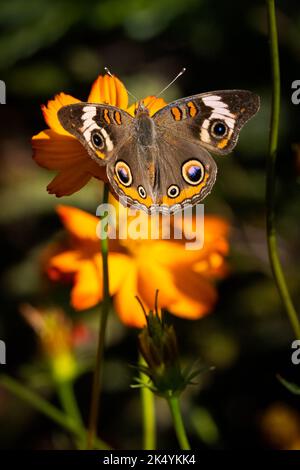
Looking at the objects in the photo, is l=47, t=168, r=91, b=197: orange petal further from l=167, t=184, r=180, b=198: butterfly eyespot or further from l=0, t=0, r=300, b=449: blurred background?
l=0, t=0, r=300, b=449: blurred background

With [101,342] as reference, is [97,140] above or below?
above

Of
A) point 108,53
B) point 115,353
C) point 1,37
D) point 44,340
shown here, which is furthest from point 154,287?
point 108,53

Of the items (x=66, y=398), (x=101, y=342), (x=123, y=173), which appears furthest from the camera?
(x=66, y=398)

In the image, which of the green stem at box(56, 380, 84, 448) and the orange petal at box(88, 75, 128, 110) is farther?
the green stem at box(56, 380, 84, 448)

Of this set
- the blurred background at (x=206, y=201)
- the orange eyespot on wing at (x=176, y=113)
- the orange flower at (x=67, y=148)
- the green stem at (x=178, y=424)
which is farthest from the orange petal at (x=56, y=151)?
the blurred background at (x=206, y=201)

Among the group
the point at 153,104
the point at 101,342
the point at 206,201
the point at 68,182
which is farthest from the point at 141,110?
the point at 206,201

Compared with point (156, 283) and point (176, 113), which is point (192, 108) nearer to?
point (176, 113)

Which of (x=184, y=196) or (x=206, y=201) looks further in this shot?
(x=206, y=201)

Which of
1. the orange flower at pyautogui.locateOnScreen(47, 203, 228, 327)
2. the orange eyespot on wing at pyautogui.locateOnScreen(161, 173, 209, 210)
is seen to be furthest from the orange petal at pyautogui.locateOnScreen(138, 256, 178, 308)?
the orange eyespot on wing at pyautogui.locateOnScreen(161, 173, 209, 210)
